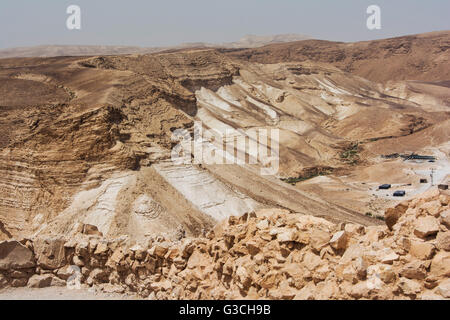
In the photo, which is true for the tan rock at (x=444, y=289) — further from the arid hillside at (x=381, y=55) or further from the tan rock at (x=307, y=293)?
the arid hillside at (x=381, y=55)

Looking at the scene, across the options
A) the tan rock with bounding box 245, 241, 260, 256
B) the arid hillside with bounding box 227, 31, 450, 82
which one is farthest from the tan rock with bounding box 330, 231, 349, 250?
the arid hillside with bounding box 227, 31, 450, 82

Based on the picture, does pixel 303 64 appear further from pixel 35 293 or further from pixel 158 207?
pixel 35 293

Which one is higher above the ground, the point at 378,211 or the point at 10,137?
the point at 10,137

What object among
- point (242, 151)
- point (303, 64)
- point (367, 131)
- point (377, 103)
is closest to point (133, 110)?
point (242, 151)

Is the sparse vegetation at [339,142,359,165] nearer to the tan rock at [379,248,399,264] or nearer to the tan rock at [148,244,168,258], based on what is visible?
the tan rock at [148,244,168,258]

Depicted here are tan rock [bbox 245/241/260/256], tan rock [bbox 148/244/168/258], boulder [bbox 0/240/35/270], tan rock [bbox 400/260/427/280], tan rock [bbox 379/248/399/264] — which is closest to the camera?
tan rock [bbox 400/260/427/280]
